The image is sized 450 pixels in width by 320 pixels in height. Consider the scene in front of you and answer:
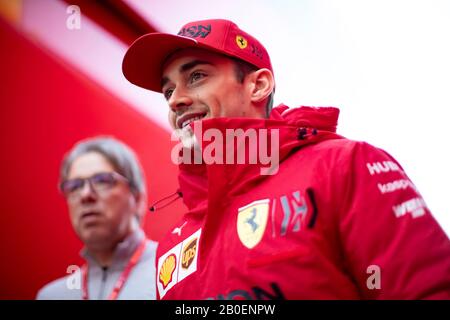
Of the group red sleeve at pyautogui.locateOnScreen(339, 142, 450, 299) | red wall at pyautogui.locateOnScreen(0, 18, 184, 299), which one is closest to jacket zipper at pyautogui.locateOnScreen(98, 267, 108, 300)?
red wall at pyautogui.locateOnScreen(0, 18, 184, 299)

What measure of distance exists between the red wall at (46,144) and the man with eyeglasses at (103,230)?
14 centimetres

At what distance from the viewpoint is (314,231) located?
38.1 inches

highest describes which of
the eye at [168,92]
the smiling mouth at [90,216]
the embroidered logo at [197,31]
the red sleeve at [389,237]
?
the embroidered logo at [197,31]

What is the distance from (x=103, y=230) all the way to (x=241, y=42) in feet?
3.51

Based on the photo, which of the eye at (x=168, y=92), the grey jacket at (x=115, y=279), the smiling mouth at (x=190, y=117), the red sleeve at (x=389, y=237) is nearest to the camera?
the red sleeve at (x=389, y=237)

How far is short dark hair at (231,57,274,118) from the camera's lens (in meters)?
1.39

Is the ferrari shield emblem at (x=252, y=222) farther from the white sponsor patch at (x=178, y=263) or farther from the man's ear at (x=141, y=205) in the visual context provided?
the man's ear at (x=141, y=205)

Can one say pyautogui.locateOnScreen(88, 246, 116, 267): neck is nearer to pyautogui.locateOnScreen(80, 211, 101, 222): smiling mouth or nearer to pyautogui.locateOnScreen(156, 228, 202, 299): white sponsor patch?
pyautogui.locateOnScreen(80, 211, 101, 222): smiling mouth

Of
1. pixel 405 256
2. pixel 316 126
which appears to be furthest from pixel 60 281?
pixel 405 256

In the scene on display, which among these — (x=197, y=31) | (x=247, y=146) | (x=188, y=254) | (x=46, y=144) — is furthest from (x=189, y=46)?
(x=46, y=144)

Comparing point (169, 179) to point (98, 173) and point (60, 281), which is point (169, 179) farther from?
point (60, 281)

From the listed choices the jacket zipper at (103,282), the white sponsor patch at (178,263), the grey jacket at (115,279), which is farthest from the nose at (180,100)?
the jacket zipper at (103,282)

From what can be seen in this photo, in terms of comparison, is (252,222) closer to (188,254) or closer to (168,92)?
(188,254)

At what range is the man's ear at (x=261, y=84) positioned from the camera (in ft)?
4.56
